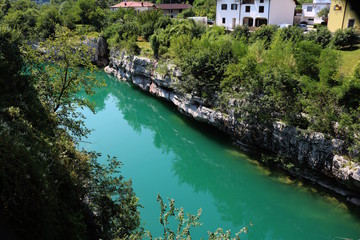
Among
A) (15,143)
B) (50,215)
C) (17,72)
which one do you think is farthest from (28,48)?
Result: (50,215)

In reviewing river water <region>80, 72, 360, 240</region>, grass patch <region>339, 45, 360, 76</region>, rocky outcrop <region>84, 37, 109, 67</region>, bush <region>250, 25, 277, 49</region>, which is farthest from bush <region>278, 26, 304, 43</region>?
rocky outcrop <region>84, 37, 109, 67</region>

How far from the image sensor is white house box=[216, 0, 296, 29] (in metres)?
38.5

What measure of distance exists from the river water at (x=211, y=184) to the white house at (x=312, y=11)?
2683 cm

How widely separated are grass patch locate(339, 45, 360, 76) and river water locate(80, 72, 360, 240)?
9.02m

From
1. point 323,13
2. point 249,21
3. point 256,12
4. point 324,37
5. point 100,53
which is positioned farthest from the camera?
point 100,53

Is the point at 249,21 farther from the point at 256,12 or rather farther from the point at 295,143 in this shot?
the point at 295,143

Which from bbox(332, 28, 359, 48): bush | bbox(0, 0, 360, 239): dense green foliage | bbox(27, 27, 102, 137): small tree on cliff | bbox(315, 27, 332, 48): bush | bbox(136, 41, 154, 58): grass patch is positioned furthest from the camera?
bbox(136, 41, 154, 58): grass patch

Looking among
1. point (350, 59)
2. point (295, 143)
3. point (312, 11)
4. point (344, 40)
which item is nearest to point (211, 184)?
point (295, 143)

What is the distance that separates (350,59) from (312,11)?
2367 centimetres

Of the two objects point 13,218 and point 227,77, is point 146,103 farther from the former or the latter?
point 13,218

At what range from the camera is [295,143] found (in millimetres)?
17953

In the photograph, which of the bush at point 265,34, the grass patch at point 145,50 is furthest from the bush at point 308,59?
the grass patch at point 145,50

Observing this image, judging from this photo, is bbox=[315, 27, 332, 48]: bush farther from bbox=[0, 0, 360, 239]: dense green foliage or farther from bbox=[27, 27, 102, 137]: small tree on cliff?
bbox=[27, 27, 102, 137]: small tree on cliff

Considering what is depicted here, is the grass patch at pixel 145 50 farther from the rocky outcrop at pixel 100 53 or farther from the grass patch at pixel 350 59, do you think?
the grass patch at pixel 350 59
